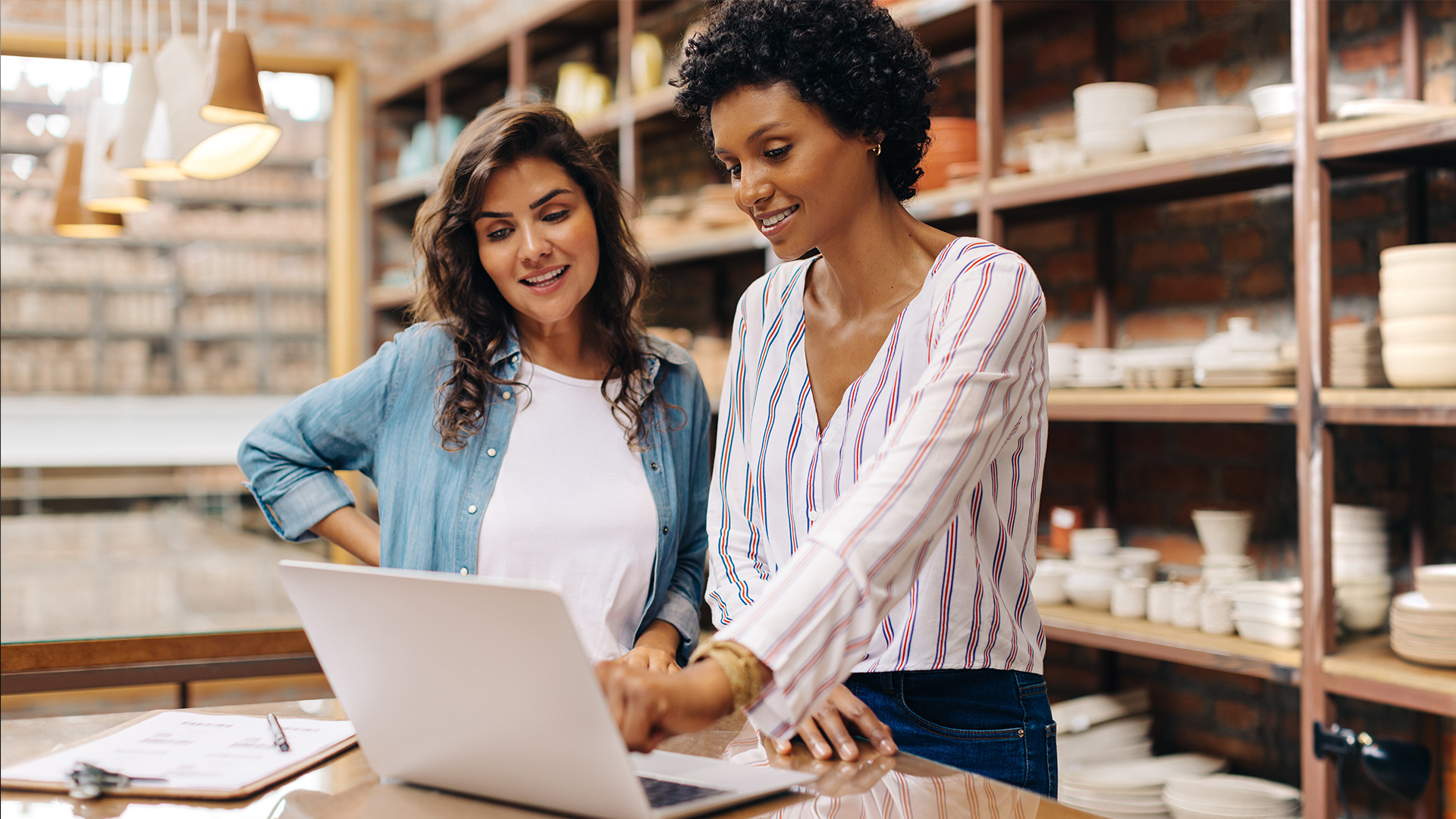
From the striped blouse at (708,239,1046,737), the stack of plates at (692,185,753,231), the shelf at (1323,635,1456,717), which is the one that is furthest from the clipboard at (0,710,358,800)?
the stack of plates at (692,185,753,231)

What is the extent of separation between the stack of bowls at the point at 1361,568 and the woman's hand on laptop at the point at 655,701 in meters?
1.73

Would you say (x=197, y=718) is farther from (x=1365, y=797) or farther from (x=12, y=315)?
(x=12, y=315)

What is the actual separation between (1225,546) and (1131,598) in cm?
20

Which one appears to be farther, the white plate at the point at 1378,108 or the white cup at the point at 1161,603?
the white cup at the point at 1161,603

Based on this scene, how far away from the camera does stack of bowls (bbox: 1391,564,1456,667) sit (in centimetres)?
186

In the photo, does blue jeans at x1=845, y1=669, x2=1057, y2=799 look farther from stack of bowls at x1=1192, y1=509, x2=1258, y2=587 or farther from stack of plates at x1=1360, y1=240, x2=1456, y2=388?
stack of bowls at x1=1192, y1=509, x2=1258, y2=587

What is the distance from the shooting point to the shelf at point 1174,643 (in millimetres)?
2061

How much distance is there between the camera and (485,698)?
81 cm

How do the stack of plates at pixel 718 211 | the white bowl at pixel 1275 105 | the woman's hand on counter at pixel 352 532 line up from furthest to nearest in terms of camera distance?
the stack of plates at pixel 718 211 → the white bowl at pixel 1275 105 → the woman's hand on counter at pixel 352 532

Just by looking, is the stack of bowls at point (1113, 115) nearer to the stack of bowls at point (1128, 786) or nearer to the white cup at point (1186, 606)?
the white cup at point (1186, 606)

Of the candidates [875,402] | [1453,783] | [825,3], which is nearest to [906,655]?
[875,402]

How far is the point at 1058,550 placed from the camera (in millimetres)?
2684

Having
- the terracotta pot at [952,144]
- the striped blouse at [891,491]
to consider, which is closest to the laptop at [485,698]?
the striped blouse at [891,491]

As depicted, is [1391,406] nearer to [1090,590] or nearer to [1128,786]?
[1090,590]
